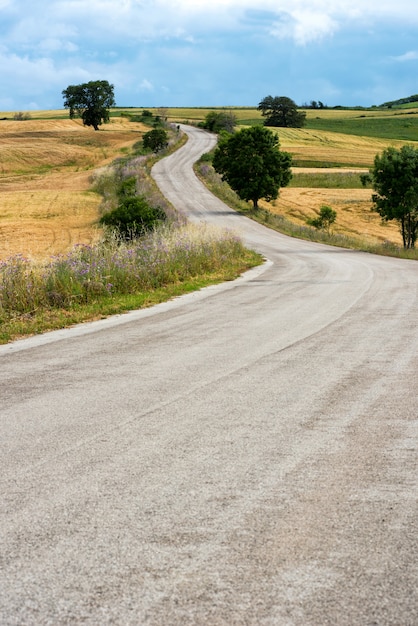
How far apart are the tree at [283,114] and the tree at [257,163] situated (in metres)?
86.0

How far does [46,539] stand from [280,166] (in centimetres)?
4925

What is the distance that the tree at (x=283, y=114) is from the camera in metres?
134

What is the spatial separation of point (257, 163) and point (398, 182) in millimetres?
15348

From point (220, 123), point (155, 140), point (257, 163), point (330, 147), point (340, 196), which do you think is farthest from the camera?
point (220, 123)

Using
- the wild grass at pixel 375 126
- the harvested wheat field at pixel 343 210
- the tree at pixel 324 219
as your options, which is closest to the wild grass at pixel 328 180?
the harvested wheat field at pixel 343 210

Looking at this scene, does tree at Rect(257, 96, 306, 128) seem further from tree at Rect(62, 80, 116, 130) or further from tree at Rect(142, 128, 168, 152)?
tree at Rect(142, 128, 168, 152)

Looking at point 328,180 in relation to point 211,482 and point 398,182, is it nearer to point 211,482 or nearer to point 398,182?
point 398,182

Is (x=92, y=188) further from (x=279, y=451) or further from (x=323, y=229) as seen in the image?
(x=279, y=451)

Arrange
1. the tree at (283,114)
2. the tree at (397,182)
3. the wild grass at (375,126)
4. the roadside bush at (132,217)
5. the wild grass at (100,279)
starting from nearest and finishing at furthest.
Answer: the wild grass at (100,279) < the roadside bush at (132,217) < the tree at (397,182) < the wild grass at (375,126) < the tree at (283,114)

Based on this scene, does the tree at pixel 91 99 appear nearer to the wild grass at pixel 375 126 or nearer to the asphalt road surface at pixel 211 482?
the wild grass at pixel 375 126

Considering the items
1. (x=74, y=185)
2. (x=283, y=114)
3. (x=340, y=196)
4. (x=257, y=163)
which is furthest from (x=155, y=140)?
(x=283, y=114)

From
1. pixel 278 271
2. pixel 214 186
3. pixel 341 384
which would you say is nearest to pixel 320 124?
pixel 214 186

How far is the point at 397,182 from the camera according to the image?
119 ft

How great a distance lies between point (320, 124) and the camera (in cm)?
14138
